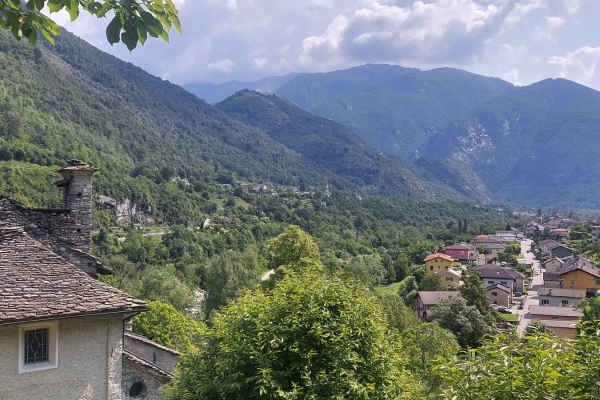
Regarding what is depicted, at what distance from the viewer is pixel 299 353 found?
8398 millimetres

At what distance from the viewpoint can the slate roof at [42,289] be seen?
757 cm

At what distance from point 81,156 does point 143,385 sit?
104m

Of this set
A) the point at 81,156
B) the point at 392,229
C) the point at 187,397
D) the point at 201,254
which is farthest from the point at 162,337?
the point at 392,229

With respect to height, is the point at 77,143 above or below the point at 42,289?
above

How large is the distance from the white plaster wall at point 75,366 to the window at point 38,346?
2.8 inches

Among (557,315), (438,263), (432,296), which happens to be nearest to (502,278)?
(438,263)

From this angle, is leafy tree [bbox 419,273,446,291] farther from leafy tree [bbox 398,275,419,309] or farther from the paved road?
the paved road

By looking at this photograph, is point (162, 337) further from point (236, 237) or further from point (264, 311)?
point (236, 237)

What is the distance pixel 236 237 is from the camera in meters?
96.4

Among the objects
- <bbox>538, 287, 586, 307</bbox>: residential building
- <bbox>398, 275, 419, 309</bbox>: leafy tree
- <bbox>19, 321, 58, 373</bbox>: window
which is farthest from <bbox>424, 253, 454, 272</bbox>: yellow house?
<bbox>19, 321, 58, 373</bbox>: window

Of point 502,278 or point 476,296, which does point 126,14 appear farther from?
point 502,278

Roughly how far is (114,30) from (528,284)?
299ft

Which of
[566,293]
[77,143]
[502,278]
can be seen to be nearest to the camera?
[566,293]

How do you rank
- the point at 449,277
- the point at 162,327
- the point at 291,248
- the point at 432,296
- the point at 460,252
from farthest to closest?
1. the point at 460,252
2. the point at 449,277
3. the point at 432,296
4. the point at 291,248
5. the point at 162,327
